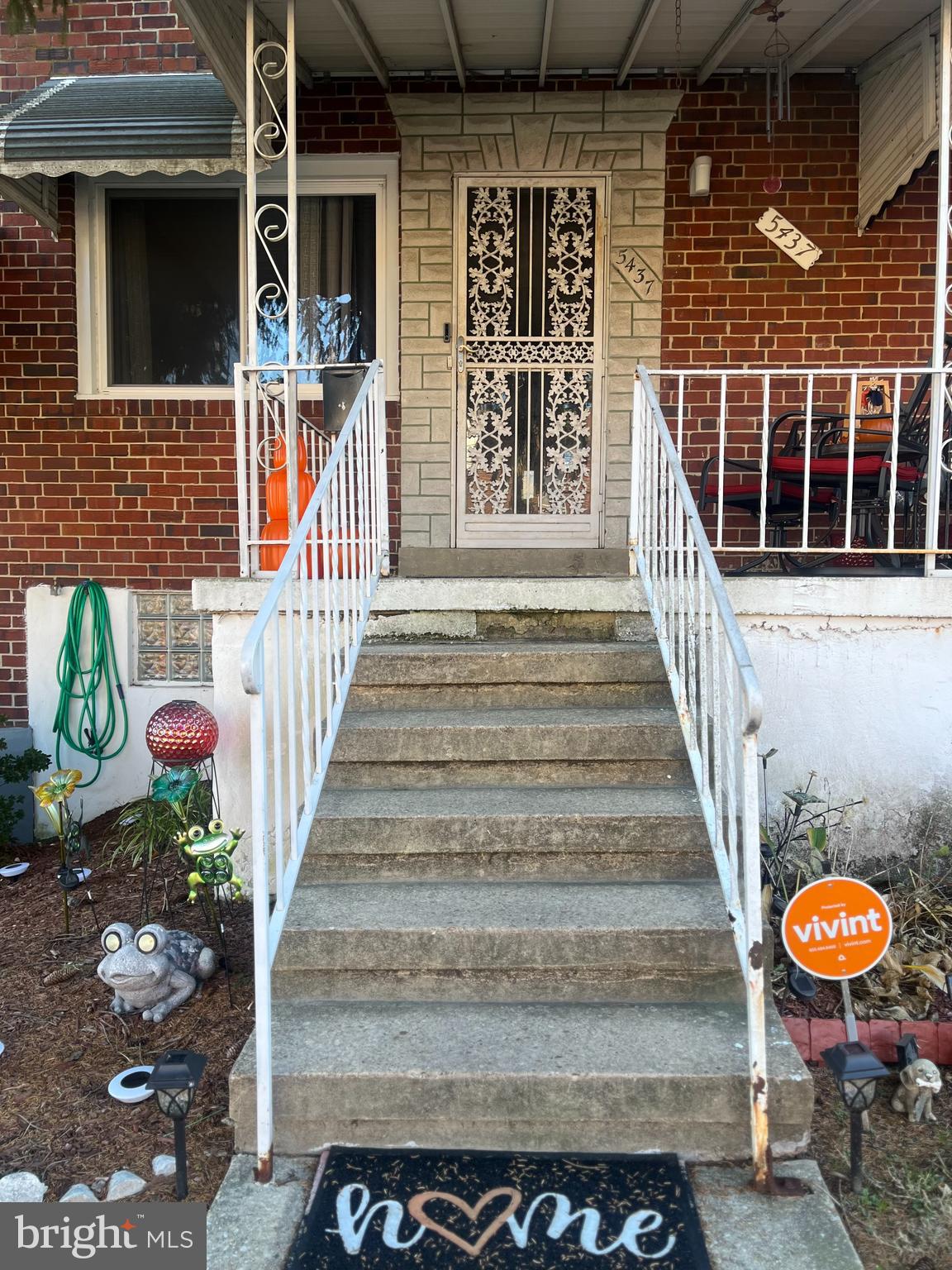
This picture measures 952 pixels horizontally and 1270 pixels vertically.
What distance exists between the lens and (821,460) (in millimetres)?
4215

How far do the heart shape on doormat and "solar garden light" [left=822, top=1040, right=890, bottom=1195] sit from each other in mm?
814

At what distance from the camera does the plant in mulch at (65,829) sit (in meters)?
4.04

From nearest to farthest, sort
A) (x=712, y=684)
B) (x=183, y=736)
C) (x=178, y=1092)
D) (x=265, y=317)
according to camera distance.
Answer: (x=178, y=1092), (x=712, y=684), (x=183, y=736), (x=265, y=317)

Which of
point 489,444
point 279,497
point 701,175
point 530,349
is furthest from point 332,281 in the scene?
point 701,175

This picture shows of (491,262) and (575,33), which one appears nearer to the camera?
(575,33)

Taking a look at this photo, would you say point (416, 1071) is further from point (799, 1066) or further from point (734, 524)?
point (734, 524)

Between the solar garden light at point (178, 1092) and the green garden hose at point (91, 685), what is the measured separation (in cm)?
353

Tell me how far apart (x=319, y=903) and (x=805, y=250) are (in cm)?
439

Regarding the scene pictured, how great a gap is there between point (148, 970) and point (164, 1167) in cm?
79

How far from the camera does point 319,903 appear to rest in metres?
2.88

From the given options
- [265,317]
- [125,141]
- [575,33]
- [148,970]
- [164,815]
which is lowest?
[148,970]

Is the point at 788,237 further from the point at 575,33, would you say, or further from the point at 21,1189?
the point at 21,1189

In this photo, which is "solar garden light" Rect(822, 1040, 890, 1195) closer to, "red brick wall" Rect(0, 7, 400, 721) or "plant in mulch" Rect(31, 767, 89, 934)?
"plant in mulch" Rect(31, 767, 89, 934)

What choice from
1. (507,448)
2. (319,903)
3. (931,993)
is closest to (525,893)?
(319,903)
